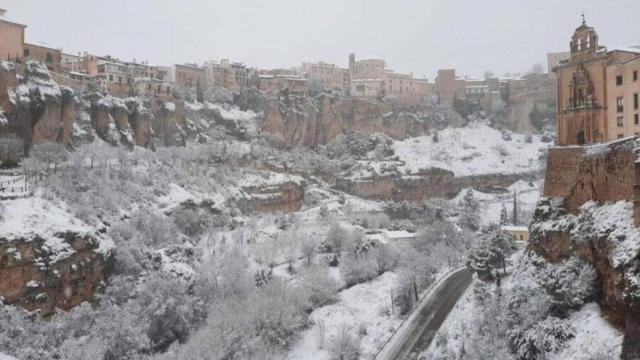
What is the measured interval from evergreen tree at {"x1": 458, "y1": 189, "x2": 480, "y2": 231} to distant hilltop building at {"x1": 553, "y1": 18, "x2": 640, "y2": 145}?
41.0 metres

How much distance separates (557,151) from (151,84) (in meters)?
65.9

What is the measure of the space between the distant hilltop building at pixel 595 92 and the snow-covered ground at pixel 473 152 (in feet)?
197

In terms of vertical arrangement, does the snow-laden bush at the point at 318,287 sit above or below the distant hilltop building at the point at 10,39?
below

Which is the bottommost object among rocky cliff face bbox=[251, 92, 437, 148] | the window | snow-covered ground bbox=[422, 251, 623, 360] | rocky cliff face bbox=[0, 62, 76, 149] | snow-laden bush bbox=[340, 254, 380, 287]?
snow-laden bush bbox=[340, 254, 380, 287]

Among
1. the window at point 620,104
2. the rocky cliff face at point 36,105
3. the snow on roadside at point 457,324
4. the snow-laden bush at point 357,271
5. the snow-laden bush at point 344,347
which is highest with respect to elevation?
the rocky cliff face at point 36,105

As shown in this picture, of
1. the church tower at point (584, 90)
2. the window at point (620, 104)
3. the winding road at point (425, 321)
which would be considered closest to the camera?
the window at point (620, 104)

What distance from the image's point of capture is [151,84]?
83.6 metres

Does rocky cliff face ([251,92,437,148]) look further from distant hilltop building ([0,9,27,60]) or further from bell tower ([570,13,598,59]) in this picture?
bell tower ([570,13,598,59])

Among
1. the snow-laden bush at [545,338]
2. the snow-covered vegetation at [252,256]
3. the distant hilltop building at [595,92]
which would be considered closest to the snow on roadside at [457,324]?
the snow-covered vegetation at [252,256]

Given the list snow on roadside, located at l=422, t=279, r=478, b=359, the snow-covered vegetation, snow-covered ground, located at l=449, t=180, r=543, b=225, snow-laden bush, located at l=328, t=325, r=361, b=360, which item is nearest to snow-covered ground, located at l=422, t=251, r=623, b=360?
the snow-covered vegetation

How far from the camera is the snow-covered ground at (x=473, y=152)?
97.0 meters

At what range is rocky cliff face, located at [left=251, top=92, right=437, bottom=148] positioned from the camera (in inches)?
3898

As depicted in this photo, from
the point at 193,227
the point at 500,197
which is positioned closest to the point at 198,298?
the point at 193,227

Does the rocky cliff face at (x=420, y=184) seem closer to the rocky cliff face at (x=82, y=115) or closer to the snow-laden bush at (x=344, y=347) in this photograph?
the rocky cliff face at (x=82, y=115)
